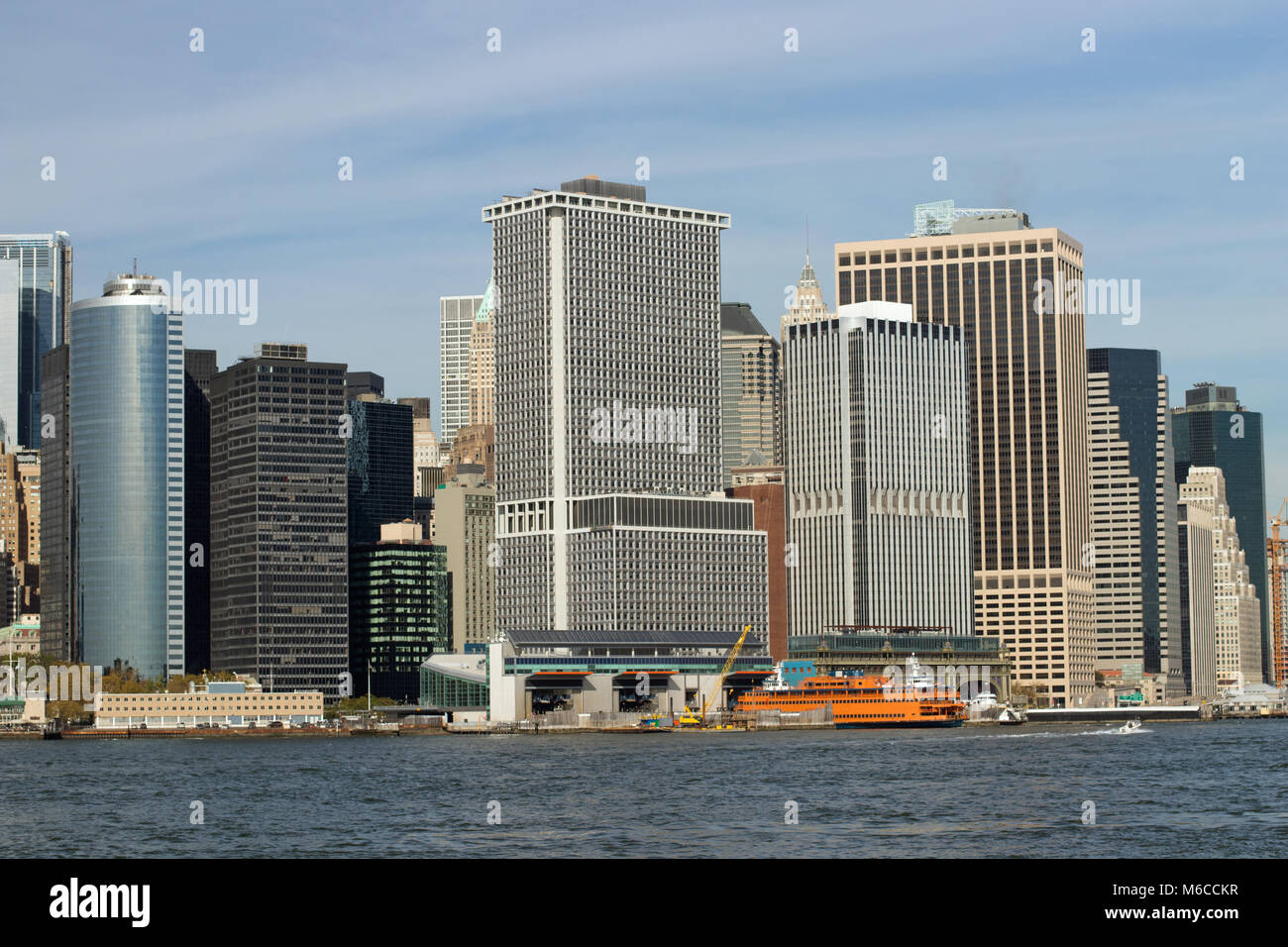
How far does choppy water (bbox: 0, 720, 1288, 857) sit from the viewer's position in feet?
230

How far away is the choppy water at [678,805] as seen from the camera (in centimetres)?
7012

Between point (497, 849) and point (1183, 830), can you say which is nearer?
point (497, 849)

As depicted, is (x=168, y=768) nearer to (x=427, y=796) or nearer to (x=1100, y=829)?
(x=427, y=796)

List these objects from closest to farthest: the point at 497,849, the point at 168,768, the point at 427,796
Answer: the point at 497,849, the point at 427,796, the point at 168,768

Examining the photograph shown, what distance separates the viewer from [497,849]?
67250mm

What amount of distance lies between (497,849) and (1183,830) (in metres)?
27.1

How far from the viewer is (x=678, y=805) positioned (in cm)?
9312
